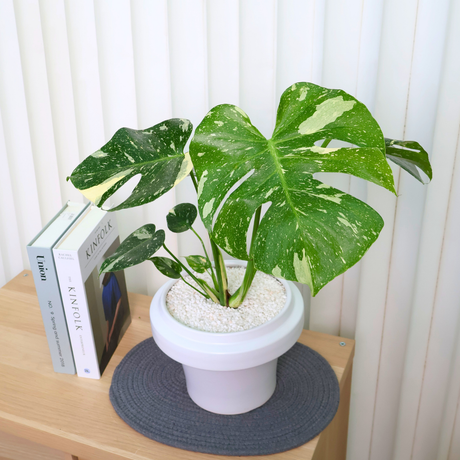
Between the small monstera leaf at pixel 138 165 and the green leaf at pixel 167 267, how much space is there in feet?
0.56

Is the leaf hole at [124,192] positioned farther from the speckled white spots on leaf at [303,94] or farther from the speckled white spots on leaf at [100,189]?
the speckled white spots on leaf at [303,94]

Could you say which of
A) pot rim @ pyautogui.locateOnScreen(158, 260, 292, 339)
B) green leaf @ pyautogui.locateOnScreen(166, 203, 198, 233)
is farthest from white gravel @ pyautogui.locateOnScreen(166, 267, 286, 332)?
green leaf @ pyautogui.locateOnScreen(166, 203, 198, 233)

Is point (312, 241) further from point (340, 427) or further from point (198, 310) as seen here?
point (340, 427)

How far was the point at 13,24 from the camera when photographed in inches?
37.0

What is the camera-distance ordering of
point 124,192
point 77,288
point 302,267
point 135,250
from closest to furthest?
point 302,267 → point 135,250 → point 77,288 → point 124,192

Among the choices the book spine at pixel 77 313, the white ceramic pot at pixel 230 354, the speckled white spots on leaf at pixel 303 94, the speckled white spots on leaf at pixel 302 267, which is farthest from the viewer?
the book spine at pixel 77 313

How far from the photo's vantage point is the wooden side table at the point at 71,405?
66cm

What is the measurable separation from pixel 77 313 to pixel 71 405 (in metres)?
0.15

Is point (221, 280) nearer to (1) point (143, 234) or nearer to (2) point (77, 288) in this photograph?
(1) point (143, 234)

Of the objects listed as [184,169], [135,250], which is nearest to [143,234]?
[135,250]

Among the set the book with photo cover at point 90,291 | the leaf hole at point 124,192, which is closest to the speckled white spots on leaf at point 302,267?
the book with photo cover at point 90,291

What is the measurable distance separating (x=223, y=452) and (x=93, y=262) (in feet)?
1.21

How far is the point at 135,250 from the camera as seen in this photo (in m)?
0.62

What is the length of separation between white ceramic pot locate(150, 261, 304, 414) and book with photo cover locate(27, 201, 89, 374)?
181 mm
